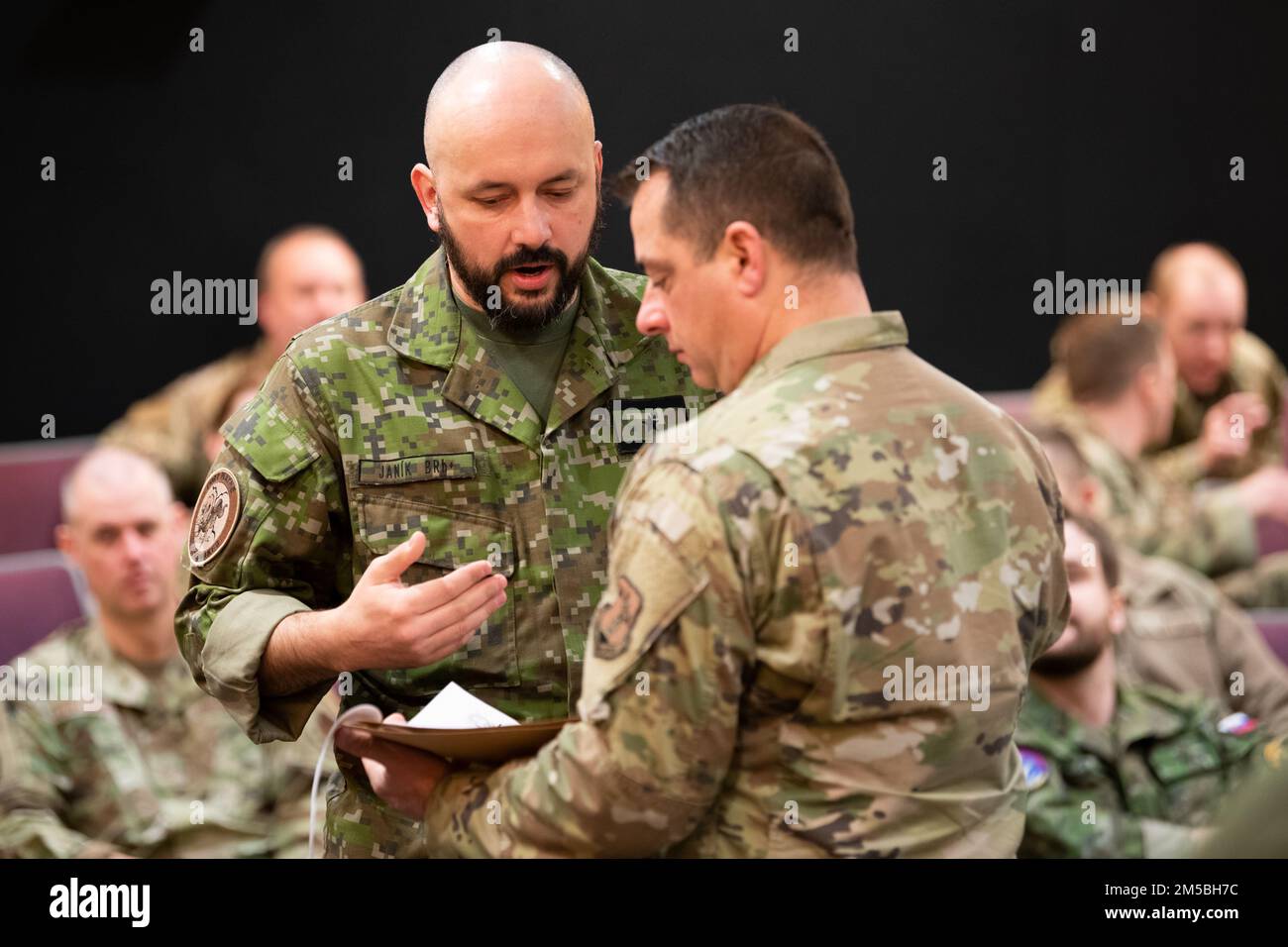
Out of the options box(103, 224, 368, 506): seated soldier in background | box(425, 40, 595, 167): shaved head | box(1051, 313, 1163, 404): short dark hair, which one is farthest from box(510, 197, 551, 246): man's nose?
box(1051, 313, 1163, 404): short dark hair

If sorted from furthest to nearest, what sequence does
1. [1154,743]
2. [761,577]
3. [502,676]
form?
1. [1154,743]
2. [502,676]
3. [761,577]

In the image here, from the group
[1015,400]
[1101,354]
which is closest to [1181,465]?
[1101,354]

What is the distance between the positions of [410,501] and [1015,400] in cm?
290

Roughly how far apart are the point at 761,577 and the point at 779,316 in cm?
30

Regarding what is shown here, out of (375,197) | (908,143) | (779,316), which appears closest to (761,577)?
(779,316)

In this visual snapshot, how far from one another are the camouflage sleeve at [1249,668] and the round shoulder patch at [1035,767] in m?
0.67

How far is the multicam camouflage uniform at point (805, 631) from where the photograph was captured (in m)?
1.63

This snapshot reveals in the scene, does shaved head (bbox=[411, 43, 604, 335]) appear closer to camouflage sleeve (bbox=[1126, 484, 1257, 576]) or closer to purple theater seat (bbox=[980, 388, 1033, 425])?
purple theater seat (bbox=[980, 388, 1033, 425])

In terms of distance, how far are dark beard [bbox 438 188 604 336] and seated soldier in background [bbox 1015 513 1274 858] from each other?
148 centimetres

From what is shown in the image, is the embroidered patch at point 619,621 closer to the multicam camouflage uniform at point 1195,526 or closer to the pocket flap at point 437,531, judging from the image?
the pocket flap at point 437,531

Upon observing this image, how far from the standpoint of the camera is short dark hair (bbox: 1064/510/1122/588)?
→ 3498 mm

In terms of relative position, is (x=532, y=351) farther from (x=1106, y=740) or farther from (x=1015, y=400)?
(x=1015, y=400)

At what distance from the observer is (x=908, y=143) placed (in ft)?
12.6
